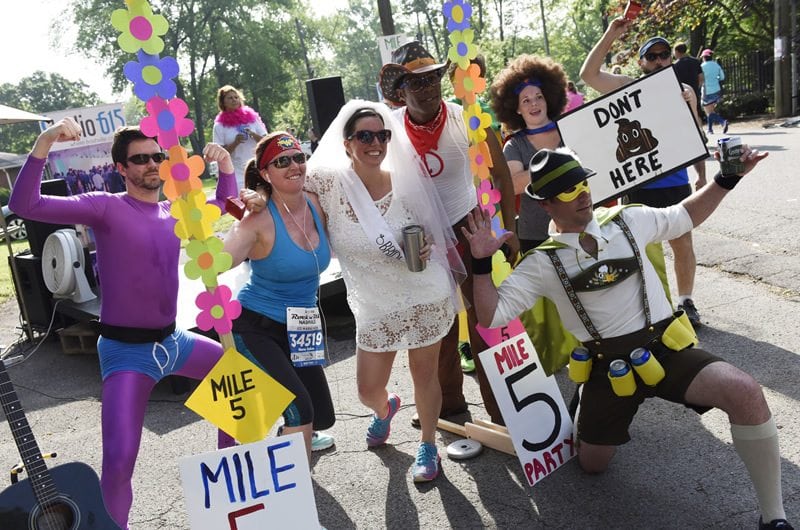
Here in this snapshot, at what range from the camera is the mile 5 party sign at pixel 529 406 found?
3.44 metres

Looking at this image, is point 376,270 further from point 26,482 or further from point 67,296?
point 67,296

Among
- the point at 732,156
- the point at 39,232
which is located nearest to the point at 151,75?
the point at 732,156

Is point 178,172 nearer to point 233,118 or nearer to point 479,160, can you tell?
point 479,160

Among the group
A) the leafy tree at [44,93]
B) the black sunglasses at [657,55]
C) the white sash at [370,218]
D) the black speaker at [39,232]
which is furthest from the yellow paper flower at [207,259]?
the leafy tree at [44,93]

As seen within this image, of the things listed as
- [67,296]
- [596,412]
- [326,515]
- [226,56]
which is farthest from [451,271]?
[226,56]

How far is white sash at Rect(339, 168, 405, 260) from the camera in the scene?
338cm

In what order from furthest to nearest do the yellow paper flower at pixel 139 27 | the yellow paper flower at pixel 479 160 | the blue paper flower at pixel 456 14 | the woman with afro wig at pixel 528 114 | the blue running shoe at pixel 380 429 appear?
the woman with afro wig at pixel 528 114 < the blue running shoe at pixel 380 429 < the yellow paper flower at pixel 479 160 < the blue paper flower at pixel 456 14 < the yellow paper flower at pixel 139 27

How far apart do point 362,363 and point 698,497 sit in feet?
5.46

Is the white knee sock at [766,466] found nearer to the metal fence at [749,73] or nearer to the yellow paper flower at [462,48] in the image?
the yellow paper flower at [462,48]

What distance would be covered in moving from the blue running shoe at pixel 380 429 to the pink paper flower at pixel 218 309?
1.42 metres

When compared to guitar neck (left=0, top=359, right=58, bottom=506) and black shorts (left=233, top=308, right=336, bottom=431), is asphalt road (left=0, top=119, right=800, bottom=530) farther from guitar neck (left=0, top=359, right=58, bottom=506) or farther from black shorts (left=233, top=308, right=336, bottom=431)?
guitar neck (left=0, top=359, right=58, bottom=506)

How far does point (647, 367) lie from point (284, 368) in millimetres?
1573

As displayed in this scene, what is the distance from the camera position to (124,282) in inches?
130

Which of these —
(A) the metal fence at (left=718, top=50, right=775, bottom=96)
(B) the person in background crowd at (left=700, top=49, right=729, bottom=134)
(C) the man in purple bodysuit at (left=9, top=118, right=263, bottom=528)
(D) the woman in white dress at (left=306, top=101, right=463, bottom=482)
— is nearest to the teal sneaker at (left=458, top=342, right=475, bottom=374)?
(D) the woman in white dress at (left=306, top=101, right=463, bottom=482)
